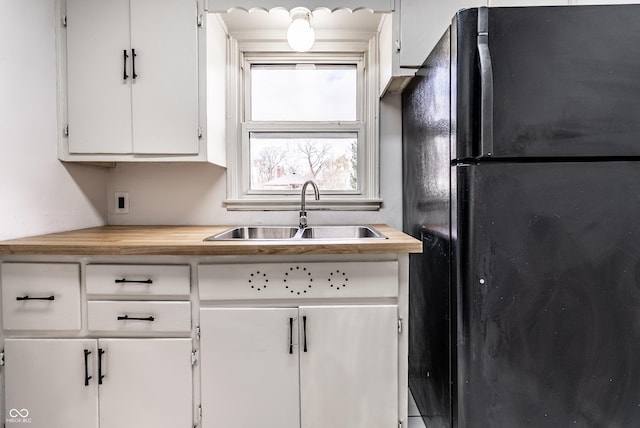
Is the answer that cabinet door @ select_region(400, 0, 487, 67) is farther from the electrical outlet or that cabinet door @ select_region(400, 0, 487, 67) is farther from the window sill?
the electrical outlet

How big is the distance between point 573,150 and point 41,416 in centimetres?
213

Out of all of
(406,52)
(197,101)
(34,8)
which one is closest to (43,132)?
(34,8)

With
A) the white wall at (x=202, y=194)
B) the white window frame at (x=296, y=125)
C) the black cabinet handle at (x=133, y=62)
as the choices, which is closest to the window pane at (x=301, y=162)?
the white window frame at (x=296, y=125)

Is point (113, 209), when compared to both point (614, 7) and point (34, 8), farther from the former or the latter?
point (614, 7)

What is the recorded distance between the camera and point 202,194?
75.8 inches

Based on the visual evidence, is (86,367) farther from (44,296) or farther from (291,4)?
(291,4)

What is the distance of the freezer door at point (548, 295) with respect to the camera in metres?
1.04

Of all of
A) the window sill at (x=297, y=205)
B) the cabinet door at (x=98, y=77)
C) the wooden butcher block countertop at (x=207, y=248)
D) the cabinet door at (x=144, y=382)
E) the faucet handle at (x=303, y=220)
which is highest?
the cabinet door at (x=98, y=77)

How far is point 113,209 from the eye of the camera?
1.92m

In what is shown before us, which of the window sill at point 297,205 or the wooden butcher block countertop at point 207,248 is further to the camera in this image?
the window sill at point 297,205

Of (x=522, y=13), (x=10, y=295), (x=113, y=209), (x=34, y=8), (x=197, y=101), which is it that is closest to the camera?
(x=522, y=13)

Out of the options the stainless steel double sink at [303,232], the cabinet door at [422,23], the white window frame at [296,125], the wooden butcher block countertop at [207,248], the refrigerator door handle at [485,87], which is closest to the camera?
the refrigerator door handle at [485,87]

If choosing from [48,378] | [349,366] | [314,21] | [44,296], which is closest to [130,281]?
[44,296]

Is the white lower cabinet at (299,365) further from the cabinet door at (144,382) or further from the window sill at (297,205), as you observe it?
the window sill at (297,205)
